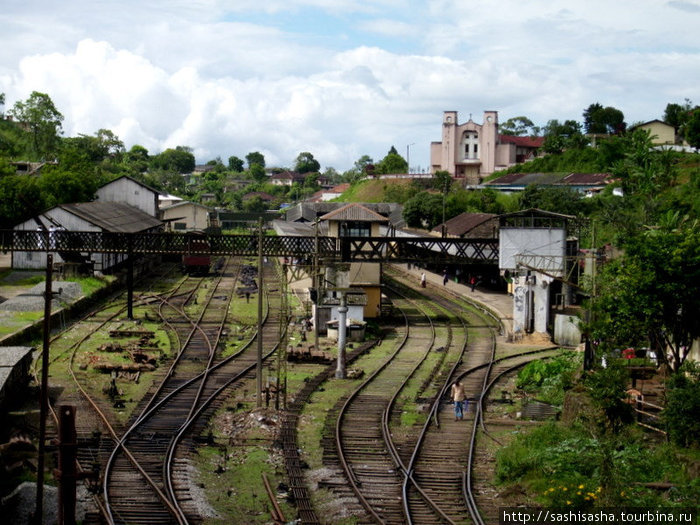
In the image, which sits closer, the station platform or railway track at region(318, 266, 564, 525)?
railway track at region(318, 266, 564, 525)

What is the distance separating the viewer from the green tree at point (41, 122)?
3078 inches

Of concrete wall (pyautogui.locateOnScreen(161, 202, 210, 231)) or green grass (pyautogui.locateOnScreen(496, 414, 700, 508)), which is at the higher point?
concrete wall (pyautogui.locateOnScreen(161, 202, 210, 231))

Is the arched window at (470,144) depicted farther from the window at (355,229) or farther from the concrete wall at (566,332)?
the concrete wall at (566,332)

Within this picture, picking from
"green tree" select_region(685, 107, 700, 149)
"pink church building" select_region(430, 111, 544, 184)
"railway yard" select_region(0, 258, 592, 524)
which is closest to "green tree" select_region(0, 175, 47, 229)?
"railway yard" select_region(0, 258, 592, 524)

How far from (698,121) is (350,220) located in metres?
39.1

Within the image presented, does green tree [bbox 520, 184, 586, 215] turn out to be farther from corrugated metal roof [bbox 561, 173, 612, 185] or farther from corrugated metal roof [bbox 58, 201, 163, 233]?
corrugated metal roof [bbox 58, 201, 163, 233]

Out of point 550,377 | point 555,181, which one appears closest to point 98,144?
point 555,181

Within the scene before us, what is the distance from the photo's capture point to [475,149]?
101 m

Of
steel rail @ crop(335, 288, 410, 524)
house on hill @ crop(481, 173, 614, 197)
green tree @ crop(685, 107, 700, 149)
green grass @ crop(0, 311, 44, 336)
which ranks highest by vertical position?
green tree @ crop(685, 107, 700, 149)

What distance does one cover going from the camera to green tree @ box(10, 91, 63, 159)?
78188 millimetres

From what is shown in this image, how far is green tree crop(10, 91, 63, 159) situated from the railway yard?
50.0m

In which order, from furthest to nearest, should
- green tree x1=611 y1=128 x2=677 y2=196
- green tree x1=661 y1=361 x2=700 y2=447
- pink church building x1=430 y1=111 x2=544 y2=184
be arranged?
pink church building x1=430 y1=111 x2=544 y2=184 < green tree x1=611 y1=128 x2=677 y2=196 < green tree x1=661 y1=361 x2=700 y2=447

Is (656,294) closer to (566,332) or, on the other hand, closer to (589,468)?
(589,468)

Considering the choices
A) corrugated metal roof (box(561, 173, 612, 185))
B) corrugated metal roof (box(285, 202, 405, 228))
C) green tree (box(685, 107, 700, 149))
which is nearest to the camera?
green tree (box(685, 107, 700, 149))
